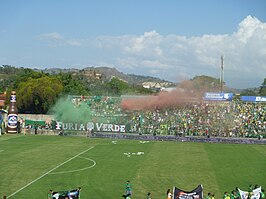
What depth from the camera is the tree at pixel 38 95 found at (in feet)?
295

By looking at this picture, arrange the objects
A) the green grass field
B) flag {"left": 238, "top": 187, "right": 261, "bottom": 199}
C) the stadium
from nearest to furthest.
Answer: flag {"left": 238, "top": 187, "right": 261, "bottom": 199}, the green grass field, the stadium

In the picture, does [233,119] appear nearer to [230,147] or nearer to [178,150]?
[230,147]

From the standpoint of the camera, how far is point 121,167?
39.2 meters

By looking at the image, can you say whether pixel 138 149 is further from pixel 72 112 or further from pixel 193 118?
pixel 72 112

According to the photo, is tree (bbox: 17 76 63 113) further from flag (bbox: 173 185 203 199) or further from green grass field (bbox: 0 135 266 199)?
flag (bbox: 173 185 203 199)

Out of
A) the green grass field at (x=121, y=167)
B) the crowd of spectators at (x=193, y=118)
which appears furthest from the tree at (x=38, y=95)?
the green grass field at (x=121, y=167)

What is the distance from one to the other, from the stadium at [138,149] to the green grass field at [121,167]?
7cm

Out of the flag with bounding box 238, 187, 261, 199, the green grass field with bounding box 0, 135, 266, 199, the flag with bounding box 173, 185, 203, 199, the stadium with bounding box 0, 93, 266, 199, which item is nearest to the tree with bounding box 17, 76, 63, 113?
the stadium with bounding box 0, 93, 266, 199

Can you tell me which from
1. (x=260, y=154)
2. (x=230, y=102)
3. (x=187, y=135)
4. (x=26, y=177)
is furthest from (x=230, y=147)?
(x=26, y=177)

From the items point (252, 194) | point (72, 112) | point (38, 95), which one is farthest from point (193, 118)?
point (252, 194)

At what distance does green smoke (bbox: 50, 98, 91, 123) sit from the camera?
71.6 metres

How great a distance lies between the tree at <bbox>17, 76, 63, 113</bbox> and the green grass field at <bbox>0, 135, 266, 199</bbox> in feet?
106

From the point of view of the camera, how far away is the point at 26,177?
3403 centimetres

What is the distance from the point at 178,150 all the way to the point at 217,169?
12.7 m
